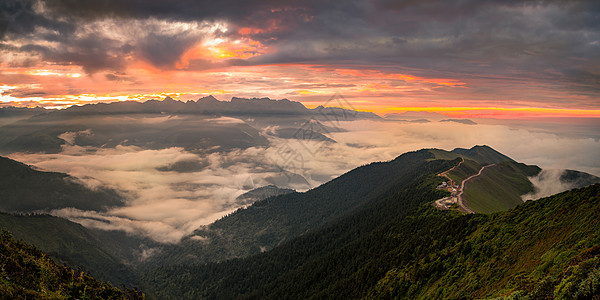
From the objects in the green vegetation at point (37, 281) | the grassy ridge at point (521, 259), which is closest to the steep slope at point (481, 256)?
the grassy ridge at point (521, 259)

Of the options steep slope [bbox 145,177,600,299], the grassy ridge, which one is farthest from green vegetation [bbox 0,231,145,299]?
the grassy ridge

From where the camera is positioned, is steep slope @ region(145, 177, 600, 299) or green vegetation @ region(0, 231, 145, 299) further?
green vegetation @ region(0, 231, 145, 299)

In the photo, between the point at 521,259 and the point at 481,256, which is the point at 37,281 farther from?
the point at 521,259

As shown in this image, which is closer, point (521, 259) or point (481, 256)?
point (521, 259)

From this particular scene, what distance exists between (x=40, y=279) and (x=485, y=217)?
493ft

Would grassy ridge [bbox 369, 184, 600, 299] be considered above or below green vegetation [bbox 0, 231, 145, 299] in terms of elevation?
above

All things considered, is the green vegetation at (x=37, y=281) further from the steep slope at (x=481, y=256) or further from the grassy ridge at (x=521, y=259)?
the grassy ridge at (x=521, y=259)

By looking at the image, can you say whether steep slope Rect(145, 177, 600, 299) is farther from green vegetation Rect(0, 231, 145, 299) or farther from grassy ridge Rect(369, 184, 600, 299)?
green vegetation Rect(0, 231, 145, 299)

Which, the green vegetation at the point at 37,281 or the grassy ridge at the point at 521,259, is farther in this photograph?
the green vegetation at the point at 37,281

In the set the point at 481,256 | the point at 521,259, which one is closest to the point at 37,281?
the point at 481,256

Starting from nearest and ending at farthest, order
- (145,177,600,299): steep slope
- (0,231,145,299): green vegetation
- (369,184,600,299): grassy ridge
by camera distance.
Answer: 1. (369,184,600,299): grassy ridge
2. (145,177,600,299): steep slope
3. (0,231,145,299): green vegetation

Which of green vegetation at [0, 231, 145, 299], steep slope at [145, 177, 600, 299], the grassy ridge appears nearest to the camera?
the grassy ridge

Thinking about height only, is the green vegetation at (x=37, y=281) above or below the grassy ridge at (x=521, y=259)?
below

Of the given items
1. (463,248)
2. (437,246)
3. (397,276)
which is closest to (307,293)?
(397,276)
